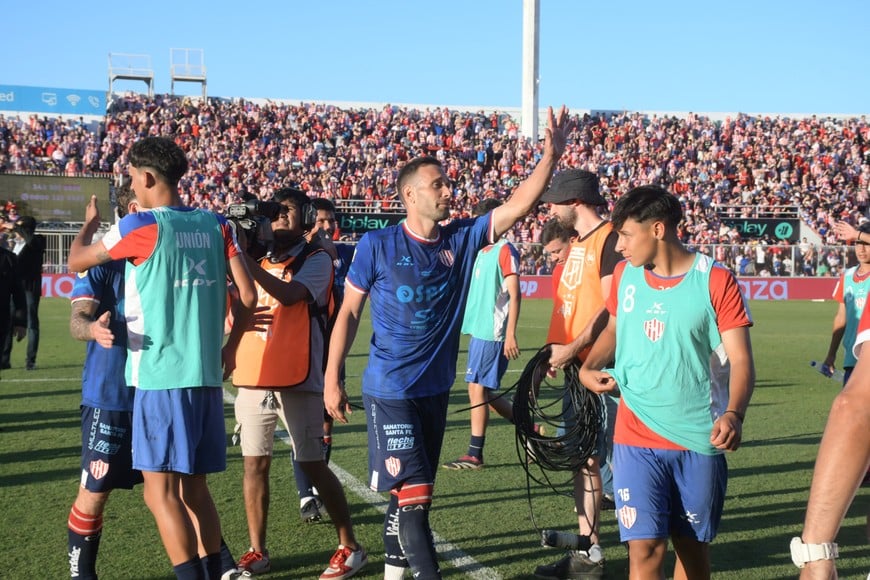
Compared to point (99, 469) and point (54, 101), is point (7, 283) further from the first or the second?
point (54, 101)

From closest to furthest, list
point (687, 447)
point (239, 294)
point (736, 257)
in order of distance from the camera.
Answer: point (687, 447) < point (239, 294) < point (736, 257)

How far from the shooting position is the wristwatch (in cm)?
209

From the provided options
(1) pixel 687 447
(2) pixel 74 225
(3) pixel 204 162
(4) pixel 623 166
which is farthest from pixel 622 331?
(4) pixel 623 166

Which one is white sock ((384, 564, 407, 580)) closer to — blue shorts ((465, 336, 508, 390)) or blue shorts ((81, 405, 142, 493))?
blue shorts ((81, 405, 142, 493))

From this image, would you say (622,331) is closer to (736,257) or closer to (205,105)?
(736,257)

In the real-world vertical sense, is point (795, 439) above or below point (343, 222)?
below

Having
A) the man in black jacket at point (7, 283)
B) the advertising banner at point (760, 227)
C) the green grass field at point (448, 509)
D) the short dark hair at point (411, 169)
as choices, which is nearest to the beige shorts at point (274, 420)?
the green grass field at point (448, 509)

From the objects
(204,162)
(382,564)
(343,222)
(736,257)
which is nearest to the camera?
(382,564)

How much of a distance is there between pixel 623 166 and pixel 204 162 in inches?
799

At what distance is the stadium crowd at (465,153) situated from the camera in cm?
4116

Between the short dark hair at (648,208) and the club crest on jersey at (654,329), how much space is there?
1.40 feet

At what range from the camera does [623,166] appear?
4684 cm

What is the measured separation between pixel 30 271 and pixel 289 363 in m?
10.6

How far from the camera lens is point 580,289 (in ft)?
18.9
